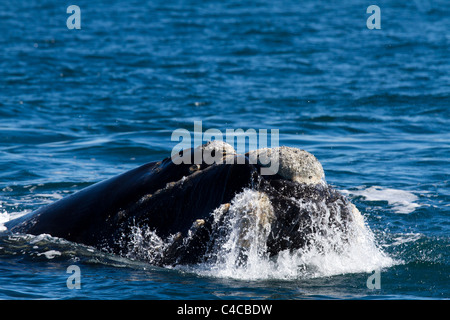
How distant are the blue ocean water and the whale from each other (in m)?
0.42

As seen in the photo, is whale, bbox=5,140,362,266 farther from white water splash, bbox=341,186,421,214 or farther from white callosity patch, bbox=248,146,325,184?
white water splash, bbox=341,186,421,214

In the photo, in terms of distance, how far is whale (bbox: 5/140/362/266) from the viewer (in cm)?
765

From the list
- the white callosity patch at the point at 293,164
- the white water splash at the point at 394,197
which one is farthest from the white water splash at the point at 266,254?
the white water splash at the point at 394,197

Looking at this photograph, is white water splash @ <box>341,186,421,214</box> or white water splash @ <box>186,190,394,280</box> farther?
white water splash @ <box>341,186,421,214</box>

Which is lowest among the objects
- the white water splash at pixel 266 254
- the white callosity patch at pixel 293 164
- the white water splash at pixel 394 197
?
the white water splash at pixel 394 197

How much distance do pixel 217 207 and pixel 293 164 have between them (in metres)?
0.93

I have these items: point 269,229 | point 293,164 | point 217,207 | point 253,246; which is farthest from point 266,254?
point 293,164

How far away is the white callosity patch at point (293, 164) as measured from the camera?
761 cm

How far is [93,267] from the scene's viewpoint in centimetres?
866

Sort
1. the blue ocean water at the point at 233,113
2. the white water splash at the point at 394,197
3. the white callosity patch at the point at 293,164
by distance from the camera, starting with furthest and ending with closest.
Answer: the white water splash at the point at 394,197
the blue ocean water at the point at 233,113
the white callosity patch at the point at 293,164

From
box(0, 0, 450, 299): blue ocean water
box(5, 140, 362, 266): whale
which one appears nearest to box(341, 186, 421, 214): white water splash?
box(0, 0, 450, 299): blue ocean water

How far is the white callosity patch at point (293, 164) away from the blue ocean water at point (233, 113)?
1081 millimetres

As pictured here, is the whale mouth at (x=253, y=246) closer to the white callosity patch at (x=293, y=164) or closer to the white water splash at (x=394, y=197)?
the white callosity patch at (x=293, y=164)

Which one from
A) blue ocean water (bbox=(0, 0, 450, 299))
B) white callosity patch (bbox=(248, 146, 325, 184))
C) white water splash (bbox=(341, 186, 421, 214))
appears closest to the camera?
white callosity patch (bbox=(248, 146, 325, 184))
